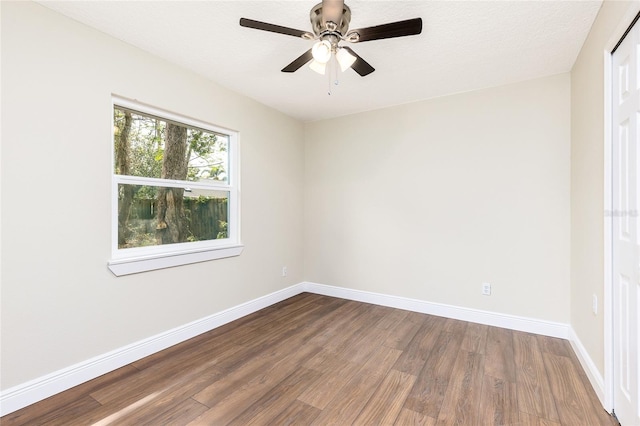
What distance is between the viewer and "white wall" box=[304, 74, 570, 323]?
274 cm

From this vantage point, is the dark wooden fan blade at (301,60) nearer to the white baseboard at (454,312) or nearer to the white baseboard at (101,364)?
the white baseboard at (101,364)

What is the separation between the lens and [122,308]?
2223 millimetres

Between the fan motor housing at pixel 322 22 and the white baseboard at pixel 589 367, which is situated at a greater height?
the fan motor housing at pixel 322 22

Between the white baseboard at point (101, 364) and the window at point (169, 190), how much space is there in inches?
24.0

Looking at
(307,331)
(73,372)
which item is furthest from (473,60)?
(73,372)

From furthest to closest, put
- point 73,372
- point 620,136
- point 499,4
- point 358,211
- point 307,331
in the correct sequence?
point 358,211 → point 307,331 → point 73,372 → point 499,4 → point 620,136

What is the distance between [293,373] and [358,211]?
218cm

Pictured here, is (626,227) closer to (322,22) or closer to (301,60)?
(322,22)

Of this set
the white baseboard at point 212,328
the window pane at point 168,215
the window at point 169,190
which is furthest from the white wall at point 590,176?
the window pane at point 168,215

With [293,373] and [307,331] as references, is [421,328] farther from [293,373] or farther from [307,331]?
[293,373]

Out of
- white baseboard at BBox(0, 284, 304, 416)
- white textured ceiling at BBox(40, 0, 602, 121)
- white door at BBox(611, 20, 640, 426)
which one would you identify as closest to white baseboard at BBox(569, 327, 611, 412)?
white door at BBox(611, 20, 640, 426)

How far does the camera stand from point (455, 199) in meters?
3.17

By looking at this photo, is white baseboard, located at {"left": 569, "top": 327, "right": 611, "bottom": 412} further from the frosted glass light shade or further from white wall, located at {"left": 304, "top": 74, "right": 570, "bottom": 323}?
the frosted glass light shade

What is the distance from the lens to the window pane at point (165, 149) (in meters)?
2.32
